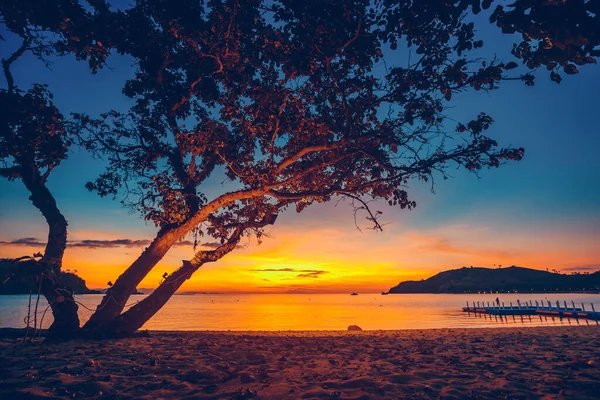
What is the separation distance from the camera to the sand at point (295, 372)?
5316mm

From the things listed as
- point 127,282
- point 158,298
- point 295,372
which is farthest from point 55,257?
point 295,372

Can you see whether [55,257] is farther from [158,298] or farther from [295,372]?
[295,372]

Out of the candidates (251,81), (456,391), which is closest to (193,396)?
(456,391)

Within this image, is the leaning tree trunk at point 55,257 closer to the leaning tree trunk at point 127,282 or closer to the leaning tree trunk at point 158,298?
the leaning tree trunk at point 127,282

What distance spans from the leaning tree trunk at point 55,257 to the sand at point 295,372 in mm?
1449

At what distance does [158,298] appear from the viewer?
41.7ft

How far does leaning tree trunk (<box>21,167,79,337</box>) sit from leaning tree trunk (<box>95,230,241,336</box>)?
3.54 feet

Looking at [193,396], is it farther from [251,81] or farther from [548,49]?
[251,81]

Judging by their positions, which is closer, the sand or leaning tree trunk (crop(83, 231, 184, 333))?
the sand

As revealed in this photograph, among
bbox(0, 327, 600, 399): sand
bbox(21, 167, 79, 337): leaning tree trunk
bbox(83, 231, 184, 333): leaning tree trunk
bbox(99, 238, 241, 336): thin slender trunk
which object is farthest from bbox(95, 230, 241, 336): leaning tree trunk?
bbox(0, 327, 600, 399): sand

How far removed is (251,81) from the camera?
37.0 ft

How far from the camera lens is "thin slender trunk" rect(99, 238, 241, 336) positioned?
11.8 m

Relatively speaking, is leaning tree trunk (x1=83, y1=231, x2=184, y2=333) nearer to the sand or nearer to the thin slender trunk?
the thin slender trunk

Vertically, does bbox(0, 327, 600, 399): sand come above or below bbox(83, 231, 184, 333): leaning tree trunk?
below
